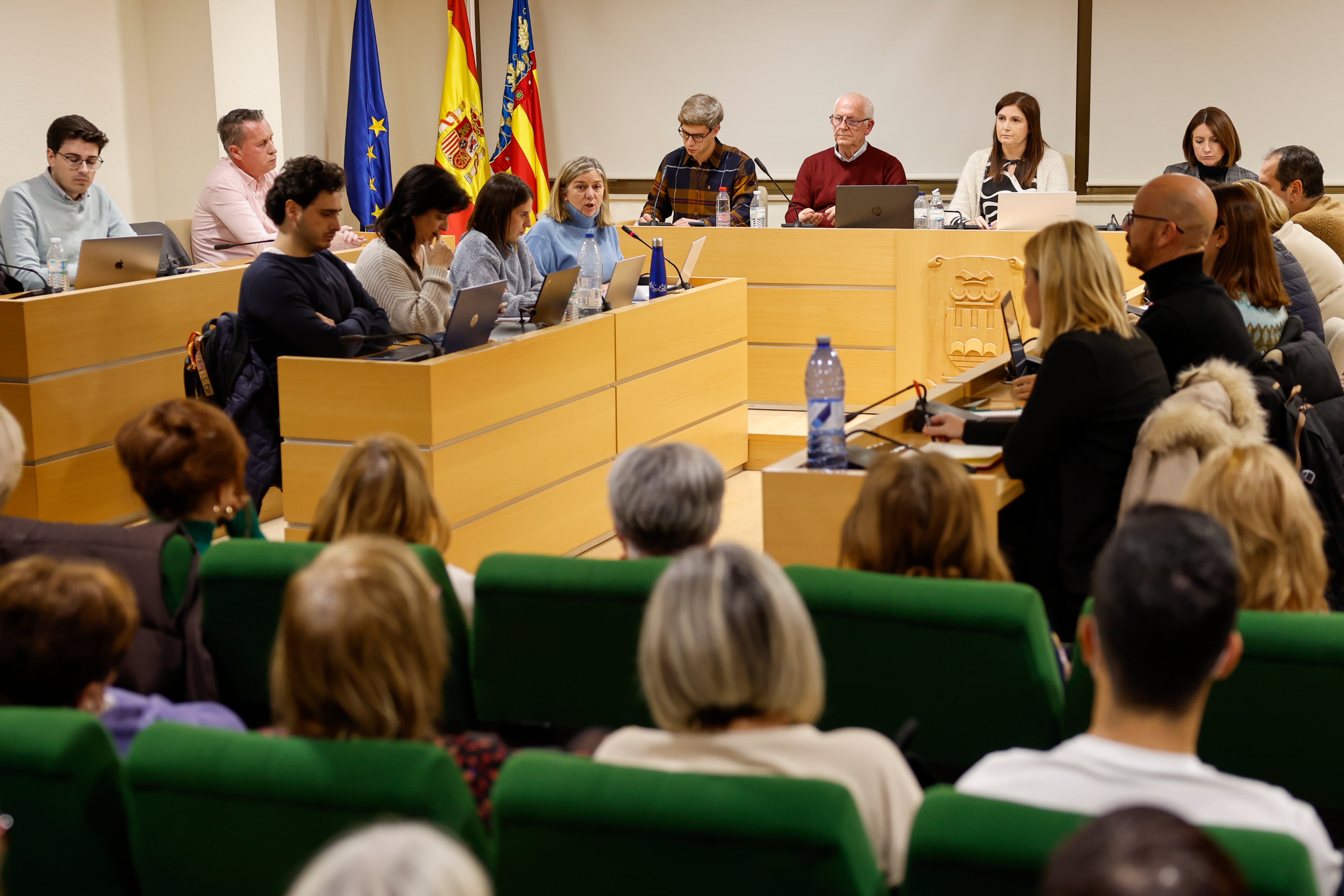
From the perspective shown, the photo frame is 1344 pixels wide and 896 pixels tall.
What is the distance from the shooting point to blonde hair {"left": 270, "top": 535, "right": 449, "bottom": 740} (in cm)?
159

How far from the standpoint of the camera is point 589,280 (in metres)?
5.32

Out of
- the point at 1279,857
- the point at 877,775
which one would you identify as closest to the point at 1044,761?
the point at 877,775

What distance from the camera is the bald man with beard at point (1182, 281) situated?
359 centimetres

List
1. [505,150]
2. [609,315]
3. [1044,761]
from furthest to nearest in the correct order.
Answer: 1. [505,150]
2. [609,315]
3. [1044,761]

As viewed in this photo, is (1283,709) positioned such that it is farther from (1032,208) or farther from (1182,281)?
(1032,208)

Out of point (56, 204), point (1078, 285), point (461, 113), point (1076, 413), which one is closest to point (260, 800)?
point (1076, 413)

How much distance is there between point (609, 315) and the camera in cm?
504

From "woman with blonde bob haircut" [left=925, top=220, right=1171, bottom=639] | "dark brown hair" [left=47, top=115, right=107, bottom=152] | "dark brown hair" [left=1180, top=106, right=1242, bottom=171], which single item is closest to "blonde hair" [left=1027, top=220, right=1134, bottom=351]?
"woman with blonde bob haircut" [left=925, top=220, right=1171, bottom=639]

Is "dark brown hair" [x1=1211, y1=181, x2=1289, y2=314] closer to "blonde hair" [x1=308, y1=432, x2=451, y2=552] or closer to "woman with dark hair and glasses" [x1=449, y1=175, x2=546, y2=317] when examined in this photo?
"woman with dark hair and glasses" [x1=449, y1=175, x2=546, y2=317]

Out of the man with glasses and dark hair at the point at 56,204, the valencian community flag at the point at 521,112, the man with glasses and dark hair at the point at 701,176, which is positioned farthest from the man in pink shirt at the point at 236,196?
the valencian community flag at the point at 521,112

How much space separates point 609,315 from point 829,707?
3.02m

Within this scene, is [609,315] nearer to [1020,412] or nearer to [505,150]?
[1020,412]

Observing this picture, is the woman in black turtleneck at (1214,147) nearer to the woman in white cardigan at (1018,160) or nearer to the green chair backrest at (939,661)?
the woman in white cardigan at (1018,160)

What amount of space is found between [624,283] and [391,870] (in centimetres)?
447
